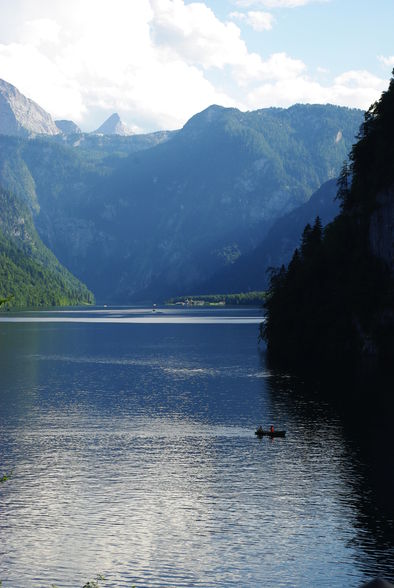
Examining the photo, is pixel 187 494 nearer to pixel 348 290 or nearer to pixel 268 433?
pixel 268 433

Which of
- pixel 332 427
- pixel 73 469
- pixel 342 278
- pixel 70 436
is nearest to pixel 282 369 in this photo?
pixel 342 278

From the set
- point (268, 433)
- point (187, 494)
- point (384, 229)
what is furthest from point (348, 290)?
point (187, 494)

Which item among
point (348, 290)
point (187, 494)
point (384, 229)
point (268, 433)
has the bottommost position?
point (187, 494)

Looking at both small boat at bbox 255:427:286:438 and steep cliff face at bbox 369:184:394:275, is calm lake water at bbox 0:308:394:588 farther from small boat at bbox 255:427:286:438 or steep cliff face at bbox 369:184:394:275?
steep cliff face at bbox 369:184:394:275

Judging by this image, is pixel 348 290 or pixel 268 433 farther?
pixel 348 290

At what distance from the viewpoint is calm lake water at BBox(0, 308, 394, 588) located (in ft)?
163

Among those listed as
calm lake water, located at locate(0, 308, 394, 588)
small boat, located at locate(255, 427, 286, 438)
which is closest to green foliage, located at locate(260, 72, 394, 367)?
calm lake water, located at locate(0, 308, 394, 588)

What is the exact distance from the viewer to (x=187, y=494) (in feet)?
214

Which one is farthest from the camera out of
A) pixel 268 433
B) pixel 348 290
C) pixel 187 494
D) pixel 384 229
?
pixel 348 290

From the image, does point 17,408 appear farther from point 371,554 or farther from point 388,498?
point 371,554

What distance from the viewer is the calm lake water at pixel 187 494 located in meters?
49.8

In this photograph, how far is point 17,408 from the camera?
348 ft

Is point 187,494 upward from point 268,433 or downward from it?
downward

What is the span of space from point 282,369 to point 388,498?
89494 millimetres
